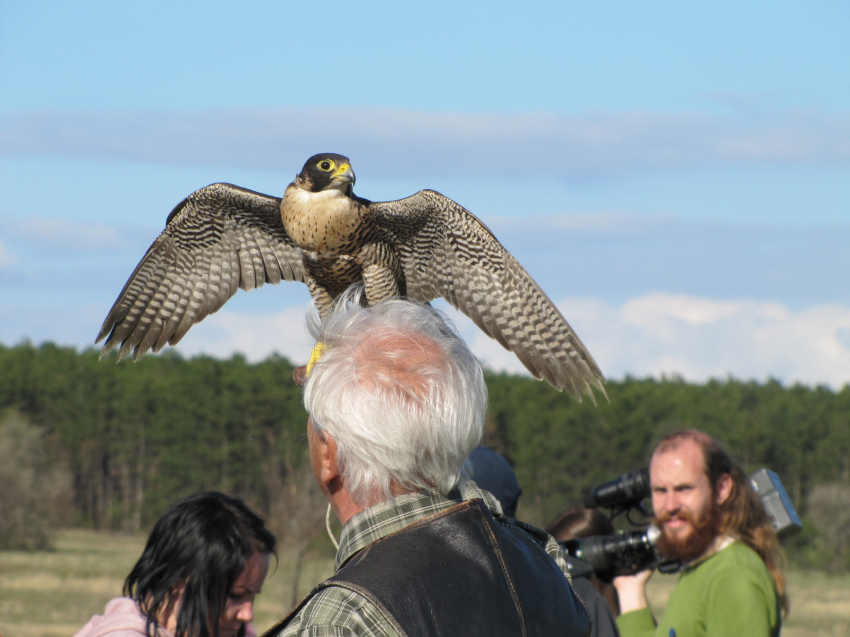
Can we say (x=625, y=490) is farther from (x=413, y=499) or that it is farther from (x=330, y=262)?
(x=413, y=499)

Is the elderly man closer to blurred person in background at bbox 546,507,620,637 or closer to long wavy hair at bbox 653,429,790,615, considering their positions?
blurred person in background at bbox 546,507,620,637

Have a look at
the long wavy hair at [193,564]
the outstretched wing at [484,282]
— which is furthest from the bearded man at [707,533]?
the long wavy hair at [193,564]

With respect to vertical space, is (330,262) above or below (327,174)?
below

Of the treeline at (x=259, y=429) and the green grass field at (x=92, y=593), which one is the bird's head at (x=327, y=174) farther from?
the treeline at (x=259, y=429)

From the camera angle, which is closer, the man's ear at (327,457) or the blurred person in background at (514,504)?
the man's ear at (327,457)

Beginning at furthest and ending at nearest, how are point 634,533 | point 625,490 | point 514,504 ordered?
point 625,490, point 634,533, point 514,504

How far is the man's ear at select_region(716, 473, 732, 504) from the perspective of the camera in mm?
3816

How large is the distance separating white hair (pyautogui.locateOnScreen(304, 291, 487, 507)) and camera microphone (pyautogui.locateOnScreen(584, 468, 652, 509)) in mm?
2572

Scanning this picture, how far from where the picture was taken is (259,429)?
172 feet

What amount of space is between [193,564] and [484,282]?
1559 mm

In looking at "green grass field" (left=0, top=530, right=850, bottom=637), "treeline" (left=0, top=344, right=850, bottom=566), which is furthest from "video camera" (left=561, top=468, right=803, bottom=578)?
"treeline" (left=0, top=344, right=850, bottom=566)

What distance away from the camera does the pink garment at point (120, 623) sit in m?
2.77

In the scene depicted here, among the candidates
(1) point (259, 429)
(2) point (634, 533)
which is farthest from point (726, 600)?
(1) point (259, 429)

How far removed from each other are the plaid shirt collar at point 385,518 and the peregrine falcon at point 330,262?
1795 mm
